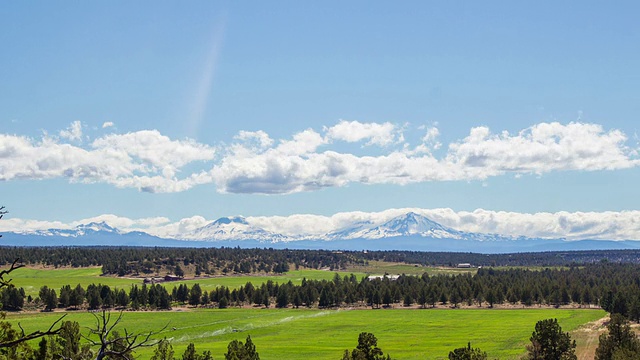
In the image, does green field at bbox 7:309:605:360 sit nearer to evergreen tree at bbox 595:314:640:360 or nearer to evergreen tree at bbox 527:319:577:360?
evergreen tree at bbox 527:319:577:360

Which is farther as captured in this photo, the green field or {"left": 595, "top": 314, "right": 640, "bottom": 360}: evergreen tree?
the green field

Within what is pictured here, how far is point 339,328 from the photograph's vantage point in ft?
502

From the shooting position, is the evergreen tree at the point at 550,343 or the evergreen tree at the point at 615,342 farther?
the evergreen tree at the point at 550,343

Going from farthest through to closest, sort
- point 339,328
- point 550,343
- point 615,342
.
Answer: point 339,328 → point 550,343 → point 615,342

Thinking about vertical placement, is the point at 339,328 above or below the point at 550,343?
below

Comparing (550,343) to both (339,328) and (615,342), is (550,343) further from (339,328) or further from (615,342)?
(339,328)

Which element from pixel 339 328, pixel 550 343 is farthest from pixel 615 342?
pixel 339 328

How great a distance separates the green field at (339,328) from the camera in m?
115

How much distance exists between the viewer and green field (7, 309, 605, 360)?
11538 centimetres

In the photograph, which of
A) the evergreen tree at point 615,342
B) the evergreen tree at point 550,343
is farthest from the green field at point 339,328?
the evergreen tree at point 615,342

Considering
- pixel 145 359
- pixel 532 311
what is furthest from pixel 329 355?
pixel 532 311

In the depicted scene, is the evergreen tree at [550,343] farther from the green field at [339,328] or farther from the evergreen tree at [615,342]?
the green field at [339,328]

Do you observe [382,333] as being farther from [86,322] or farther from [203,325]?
[86,322]

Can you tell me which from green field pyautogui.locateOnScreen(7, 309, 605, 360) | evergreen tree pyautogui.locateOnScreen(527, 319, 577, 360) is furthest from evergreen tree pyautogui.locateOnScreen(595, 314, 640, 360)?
green field pyautogui.locateOnScreen(7, 309, 605, 360)
